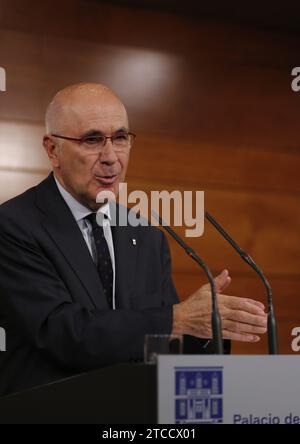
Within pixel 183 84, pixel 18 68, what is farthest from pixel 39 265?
pixel 183 84

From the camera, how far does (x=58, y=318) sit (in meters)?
2.55

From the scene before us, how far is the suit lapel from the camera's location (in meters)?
2.84

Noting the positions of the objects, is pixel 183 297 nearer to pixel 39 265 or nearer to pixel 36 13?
pixel 36 13

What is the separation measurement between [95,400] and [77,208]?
1.31 meters

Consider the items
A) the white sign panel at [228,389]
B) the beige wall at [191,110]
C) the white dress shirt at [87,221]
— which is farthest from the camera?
the beige wall at [191,110]

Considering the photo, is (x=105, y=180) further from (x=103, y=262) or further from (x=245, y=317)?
(x=245, y=317)

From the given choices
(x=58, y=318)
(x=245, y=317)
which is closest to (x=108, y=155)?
(x=58, y=318)

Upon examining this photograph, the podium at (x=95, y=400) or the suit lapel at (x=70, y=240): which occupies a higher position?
the suit lapel at (x=70, y=240)

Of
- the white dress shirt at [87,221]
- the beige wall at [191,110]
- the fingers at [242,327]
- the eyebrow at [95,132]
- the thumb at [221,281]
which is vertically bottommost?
the fingers at [242,327]

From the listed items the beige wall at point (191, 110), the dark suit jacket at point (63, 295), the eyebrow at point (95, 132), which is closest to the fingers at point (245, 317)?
the dark suit jacket at point (63, 295)

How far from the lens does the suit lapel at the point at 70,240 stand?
284 cm

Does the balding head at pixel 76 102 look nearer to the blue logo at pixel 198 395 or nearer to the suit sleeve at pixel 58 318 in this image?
the suit sleeve at pixel 58 318

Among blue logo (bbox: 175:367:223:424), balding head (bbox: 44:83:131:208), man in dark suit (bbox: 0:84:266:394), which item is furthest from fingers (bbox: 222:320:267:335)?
balding head (bbox: 44:83:131:208)
